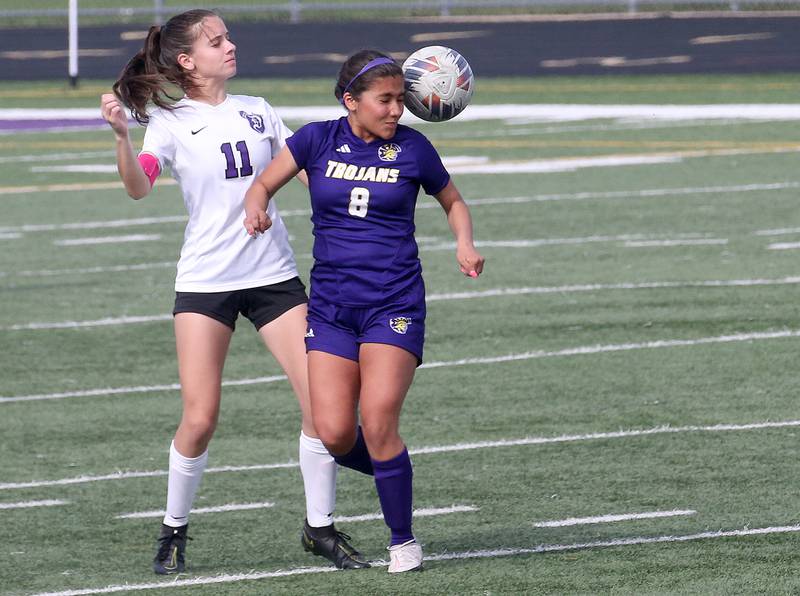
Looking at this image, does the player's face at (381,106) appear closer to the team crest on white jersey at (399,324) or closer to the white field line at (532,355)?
the team crest on white jersey at (399,324)

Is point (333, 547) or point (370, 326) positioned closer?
point (370, 326)

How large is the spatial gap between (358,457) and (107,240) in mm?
9643

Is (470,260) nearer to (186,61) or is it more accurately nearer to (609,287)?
(186,61)

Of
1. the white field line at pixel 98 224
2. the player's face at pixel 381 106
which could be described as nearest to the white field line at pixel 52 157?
the white field line at pixel 98 224

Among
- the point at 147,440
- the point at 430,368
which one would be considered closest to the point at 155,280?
the point at 430,368

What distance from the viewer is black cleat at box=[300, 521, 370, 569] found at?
22.4ft

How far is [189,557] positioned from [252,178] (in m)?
1.46

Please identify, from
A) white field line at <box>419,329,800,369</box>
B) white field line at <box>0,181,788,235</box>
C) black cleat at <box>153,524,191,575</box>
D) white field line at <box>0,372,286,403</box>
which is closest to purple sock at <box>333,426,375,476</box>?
black cleat at <box>153,524,191,575</box>

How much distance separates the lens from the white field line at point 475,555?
6.73 meters

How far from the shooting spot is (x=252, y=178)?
689 cm

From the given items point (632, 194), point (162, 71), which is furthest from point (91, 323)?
point (632, 194)

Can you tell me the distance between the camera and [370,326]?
657 centimetres

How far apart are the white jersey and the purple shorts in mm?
371

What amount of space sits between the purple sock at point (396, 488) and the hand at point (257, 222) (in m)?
0.89
